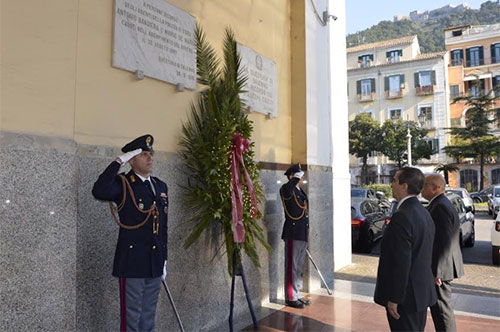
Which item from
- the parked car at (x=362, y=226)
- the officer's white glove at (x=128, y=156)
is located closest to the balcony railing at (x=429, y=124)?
the parked car at (x=362, y=226)

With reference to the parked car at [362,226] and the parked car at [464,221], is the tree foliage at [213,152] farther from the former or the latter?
the parked car at [464,221]

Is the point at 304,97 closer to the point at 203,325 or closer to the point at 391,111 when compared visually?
the point at 203,325

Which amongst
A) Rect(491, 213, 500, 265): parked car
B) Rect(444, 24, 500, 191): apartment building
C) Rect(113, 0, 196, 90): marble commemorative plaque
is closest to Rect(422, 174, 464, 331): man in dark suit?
Rect(113, 0, 196, 90): marble commemorative plaque

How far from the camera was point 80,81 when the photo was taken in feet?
12.5

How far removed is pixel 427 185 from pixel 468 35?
51044mm

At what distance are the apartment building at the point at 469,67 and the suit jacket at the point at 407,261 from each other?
43.8 m

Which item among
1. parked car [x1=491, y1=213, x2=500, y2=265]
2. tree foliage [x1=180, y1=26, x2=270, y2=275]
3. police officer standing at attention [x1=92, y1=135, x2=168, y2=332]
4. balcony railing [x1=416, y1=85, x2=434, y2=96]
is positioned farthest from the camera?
Result: balcony railing [x1=416, y1=85, x2=434, y2=96]

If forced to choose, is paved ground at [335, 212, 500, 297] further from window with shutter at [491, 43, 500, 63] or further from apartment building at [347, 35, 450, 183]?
window with shutter at [491, 43, 500, 63]

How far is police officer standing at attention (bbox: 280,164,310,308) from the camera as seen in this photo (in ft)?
20.2

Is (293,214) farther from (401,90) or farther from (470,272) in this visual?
(401,90)

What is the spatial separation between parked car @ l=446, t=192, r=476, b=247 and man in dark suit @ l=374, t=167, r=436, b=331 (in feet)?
26.1

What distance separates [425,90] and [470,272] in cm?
3942

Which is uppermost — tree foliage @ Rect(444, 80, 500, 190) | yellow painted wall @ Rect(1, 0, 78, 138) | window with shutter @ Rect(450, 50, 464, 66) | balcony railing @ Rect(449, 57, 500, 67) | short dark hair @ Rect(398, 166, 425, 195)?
window with shutter @ Rect(450, 50, 464, 66)

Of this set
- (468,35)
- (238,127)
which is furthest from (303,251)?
(468,35)
